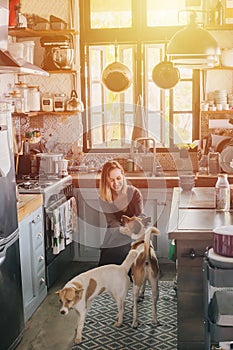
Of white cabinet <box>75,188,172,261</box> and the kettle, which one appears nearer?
white cabinet <box>75,188,172,261</box>

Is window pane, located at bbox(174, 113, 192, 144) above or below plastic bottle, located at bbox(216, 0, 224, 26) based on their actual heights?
below

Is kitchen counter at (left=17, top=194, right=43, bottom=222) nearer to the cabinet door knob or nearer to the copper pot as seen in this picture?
the cabinet door knob

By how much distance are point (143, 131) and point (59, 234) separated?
191cm

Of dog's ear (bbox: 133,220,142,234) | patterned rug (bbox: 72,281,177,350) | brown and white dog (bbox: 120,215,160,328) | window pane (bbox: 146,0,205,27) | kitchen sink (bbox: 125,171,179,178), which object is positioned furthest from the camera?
window pane (bbox: 146,0,205,27)

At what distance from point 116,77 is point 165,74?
1.87 ft

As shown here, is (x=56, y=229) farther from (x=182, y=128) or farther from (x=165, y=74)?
(x=182, y=128)

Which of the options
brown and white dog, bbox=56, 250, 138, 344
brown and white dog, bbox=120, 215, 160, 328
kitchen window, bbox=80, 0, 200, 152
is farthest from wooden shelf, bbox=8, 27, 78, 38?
brown and white dog, bbox=56, 250, 138, 344

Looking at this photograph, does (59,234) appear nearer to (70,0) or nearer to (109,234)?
(109,234)

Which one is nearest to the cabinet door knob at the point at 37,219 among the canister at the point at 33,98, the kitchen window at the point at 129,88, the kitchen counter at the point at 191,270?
the kitchen counter at the point at 191,270

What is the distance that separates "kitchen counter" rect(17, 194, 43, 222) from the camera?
4266 mm

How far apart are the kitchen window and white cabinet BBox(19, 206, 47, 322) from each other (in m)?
2.02

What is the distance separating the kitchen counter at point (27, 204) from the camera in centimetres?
427

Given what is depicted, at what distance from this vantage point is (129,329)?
14.1 feet

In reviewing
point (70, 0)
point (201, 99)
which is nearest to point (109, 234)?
point (201, 99)
